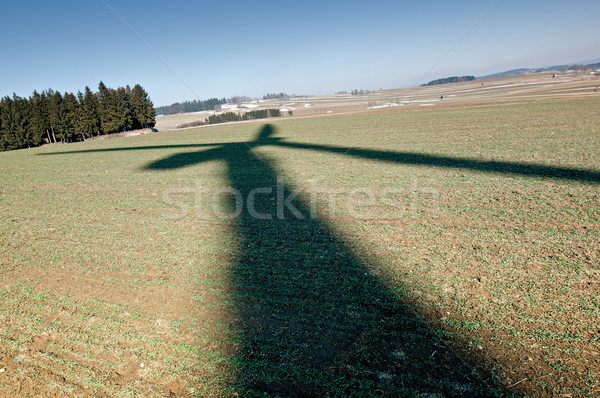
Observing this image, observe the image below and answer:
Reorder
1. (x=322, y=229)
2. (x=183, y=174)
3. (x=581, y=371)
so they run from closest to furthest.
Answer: (x=581, y=371)
(x=322, y=229)
(x=183, y=174)

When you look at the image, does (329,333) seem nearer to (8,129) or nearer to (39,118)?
(39,118)

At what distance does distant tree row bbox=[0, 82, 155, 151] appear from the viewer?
159 ft

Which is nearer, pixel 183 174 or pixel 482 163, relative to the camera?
pixel 482 163

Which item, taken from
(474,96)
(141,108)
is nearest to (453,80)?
(474,96)

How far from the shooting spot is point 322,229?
461 centimetres

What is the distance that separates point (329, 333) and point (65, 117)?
197 feet

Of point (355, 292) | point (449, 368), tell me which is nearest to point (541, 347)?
point (449, 368)

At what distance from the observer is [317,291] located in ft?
9.97

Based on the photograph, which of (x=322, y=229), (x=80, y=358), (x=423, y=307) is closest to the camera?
(x=80, y=358)

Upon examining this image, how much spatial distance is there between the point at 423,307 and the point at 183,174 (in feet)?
27.7

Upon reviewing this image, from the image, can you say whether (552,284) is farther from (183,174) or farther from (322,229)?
(183,174)

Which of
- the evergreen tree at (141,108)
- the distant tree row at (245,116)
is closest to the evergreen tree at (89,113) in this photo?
the evergreen tree at (141,108)

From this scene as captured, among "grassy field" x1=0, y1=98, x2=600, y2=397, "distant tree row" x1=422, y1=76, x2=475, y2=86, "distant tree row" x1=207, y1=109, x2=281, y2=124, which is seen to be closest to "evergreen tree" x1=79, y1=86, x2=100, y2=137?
"distant tree row" x1=207, y1=109, x2=281, y2=124

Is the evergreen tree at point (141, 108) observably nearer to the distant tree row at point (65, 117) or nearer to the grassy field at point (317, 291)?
the distant tree row at point (65, 117)
